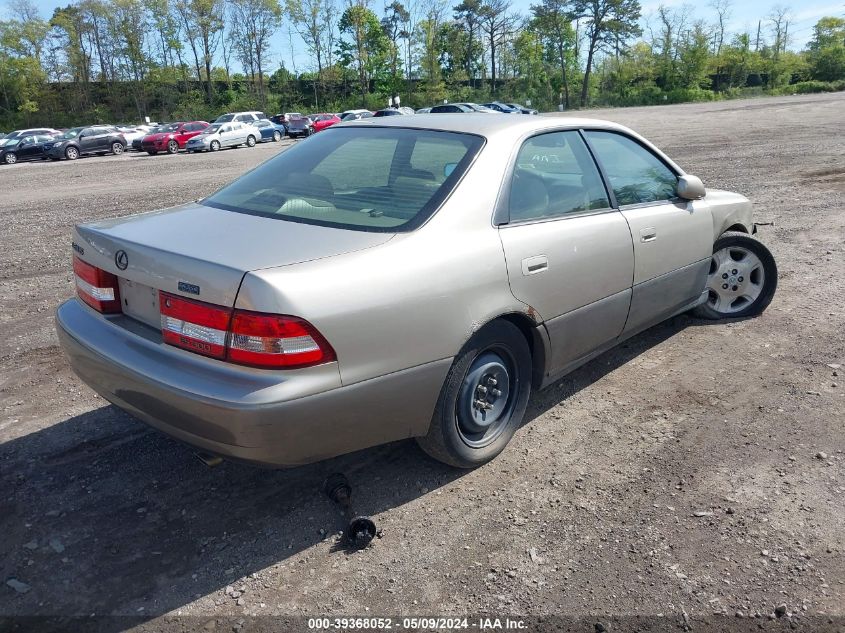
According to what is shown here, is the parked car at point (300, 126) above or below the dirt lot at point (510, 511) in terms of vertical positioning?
above

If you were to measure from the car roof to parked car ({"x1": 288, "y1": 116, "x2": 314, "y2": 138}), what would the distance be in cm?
3994

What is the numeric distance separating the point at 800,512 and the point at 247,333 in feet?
8.10

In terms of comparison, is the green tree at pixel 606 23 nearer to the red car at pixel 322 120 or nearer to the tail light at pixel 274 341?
the red car at pixel 322 120

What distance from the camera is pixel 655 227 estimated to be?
407 cm

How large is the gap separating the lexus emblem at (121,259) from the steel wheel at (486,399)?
1.54 m

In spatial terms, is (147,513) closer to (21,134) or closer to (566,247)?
(566,247)

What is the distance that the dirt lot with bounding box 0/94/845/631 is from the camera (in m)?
2.50

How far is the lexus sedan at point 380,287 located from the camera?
2.48 meters

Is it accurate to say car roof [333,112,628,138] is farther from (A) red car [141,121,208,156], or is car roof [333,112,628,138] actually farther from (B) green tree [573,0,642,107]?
(B) green tree [573,0,642,107]

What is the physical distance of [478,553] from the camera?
108 inches

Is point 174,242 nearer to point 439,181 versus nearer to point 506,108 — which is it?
point 439,181

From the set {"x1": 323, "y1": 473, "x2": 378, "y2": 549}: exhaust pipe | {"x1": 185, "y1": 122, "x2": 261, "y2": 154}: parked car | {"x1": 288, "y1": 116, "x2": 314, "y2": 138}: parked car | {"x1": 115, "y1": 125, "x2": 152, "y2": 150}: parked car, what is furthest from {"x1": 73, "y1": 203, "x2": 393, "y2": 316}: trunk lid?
{"x1": 288, "y1": 116, "x2": 314, "y2": 138}: parked car

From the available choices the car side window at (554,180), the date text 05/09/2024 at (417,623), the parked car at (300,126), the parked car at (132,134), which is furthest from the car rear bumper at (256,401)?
the parked car at (300,126)

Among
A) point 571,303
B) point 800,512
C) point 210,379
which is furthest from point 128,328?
point 800,512
